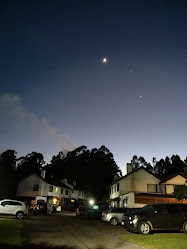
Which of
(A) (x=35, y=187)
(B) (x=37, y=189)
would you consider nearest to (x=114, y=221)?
(B) (x=37, y=189)

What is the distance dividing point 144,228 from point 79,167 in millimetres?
74415

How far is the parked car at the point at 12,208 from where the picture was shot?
60.9 feet

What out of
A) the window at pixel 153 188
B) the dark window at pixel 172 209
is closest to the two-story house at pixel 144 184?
the window at pixel 153 188

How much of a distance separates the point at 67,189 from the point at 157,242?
2175 inches

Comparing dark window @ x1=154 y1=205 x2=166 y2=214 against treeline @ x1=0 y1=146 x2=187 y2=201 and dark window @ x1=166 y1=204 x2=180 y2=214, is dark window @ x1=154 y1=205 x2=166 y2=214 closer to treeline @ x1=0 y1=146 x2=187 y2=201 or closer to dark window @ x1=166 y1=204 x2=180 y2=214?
dark window @ x1=166 y1=204 x2=180 y2=214

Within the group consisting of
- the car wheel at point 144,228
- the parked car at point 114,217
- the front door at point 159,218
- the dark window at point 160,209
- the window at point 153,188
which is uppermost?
the window at point 153,188

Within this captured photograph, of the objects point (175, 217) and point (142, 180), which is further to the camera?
point (142, 180)

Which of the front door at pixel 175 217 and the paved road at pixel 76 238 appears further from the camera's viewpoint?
the front door at pixel 175 217

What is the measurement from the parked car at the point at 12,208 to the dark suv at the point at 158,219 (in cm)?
1173

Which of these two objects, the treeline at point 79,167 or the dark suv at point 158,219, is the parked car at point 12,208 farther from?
the treeline at point 79,167

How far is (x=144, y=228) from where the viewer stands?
10.8 metres

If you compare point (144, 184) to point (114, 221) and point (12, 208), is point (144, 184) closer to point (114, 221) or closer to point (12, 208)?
point (114, 221)

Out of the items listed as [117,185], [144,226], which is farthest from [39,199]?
[144,226]

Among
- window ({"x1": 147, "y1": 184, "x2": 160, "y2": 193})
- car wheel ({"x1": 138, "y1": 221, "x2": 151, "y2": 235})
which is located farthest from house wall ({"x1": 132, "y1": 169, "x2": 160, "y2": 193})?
car wheel ({"x1": 138, "y1": 221, "x2": 151, "y2": 235})
